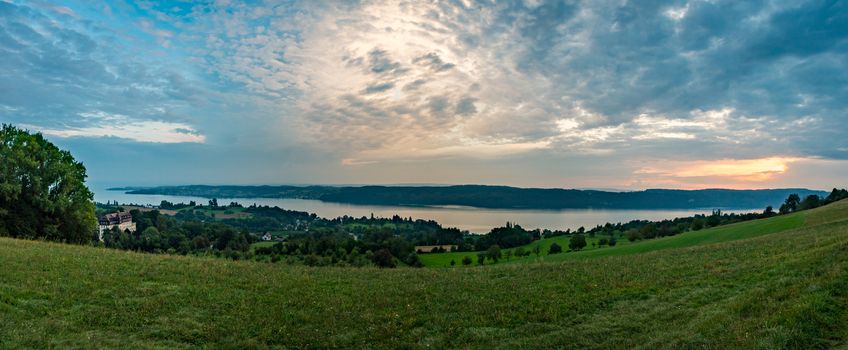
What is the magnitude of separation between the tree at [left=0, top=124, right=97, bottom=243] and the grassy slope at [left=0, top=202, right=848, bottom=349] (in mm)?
20402

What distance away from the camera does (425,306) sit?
1215 centimetres

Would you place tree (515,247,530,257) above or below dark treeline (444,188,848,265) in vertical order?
below

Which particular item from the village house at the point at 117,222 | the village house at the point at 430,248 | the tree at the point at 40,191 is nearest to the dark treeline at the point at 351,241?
the village house at the point at 430,248

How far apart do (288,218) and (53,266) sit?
5628 inches

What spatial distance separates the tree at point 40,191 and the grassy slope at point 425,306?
20.4 m

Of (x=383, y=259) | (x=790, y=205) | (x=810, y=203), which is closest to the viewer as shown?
(x=383, y=259)

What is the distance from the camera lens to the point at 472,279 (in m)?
16.7

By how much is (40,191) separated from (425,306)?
115ft

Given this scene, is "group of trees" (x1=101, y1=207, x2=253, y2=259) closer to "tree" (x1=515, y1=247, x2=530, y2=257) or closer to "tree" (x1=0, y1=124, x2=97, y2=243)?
"tree" (x1=0, y1=124, x2=97, y2=243)

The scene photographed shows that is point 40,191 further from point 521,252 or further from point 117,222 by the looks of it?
point 117,222

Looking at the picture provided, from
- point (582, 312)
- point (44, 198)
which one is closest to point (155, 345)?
point (582, 312)

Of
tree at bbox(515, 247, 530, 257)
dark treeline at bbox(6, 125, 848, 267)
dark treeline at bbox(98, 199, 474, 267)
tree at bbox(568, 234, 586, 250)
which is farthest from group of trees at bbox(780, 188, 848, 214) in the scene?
dark treeline at bbox(98, 199, 474, 267)

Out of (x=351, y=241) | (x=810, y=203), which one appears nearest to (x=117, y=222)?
(x=351, y=241)

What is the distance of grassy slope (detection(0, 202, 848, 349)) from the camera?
8141 millimetres
